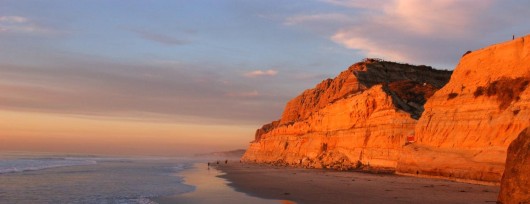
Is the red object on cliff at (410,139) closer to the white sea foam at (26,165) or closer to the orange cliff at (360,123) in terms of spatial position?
the orange cliff at (360,123)

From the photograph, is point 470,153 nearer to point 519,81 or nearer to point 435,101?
point 519,81

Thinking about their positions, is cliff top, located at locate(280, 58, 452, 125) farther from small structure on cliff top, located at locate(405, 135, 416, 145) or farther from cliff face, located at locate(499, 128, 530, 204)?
cliff face, located at locate(499, 128, 530, 204)

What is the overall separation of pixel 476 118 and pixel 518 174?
17033 millimetres

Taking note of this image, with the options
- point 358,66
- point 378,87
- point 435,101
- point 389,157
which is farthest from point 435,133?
point 358,66

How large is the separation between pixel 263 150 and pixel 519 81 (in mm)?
64376

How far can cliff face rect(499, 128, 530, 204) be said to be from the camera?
862 cm

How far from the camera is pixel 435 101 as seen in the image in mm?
29156

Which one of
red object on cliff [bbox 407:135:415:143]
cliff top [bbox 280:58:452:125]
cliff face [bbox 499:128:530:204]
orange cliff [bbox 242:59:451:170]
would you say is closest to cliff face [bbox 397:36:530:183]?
red object on cliff [bbox 407:135:415:143]

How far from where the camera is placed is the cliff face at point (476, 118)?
21438mm

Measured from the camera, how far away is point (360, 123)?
143 feet

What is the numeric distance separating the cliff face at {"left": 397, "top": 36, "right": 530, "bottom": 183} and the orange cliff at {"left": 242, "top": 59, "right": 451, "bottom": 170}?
4.84 meters

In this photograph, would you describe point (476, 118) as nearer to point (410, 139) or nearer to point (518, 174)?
point (410, 139)

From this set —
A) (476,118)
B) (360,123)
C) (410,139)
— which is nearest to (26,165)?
(360,123)

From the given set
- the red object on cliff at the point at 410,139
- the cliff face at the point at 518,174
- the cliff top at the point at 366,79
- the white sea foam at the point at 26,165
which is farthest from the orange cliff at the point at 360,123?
the white sea foam at the point at 26,165
